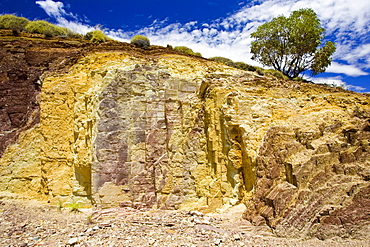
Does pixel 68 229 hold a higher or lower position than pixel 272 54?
lower

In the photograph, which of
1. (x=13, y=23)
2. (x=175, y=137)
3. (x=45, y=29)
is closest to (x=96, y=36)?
(x=45, y=29)

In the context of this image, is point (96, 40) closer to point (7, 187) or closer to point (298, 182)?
point (7, 187)

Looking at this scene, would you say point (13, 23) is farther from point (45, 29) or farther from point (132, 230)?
point (132, 230)

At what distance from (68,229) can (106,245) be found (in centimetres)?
195

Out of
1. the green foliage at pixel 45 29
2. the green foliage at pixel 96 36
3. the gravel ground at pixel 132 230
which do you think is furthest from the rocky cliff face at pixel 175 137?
the green foliage at pixel 45 29

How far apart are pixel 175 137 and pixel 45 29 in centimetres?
1140

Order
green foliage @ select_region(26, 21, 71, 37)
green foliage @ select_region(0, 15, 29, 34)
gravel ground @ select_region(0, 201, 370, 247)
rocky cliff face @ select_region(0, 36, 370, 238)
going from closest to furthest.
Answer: gravel ground @ select_region(0, 201, 370, 247) < rocky cliff face @ select_region(0, 36, 370, 238) < green foliage @ select_region(0, 15, 29, 34) < green foliage @ select_region(26, 21, 71, 37)

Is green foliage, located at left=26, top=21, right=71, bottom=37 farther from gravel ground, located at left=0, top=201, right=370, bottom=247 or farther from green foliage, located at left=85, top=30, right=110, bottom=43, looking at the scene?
gravel ground, located at left=0, top=201, right=370, bottom=247

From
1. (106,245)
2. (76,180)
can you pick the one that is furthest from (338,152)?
(76,180)

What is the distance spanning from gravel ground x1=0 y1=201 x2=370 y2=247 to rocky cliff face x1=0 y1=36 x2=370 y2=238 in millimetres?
724

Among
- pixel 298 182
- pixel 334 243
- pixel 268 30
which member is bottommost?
pixel 334 243

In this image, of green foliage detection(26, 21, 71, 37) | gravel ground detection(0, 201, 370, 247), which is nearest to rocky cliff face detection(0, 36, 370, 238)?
gravel ground detection(0, 201, 370, 247)

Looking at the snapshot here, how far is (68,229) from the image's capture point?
6.81m

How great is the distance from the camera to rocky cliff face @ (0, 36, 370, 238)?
7.69 meters
